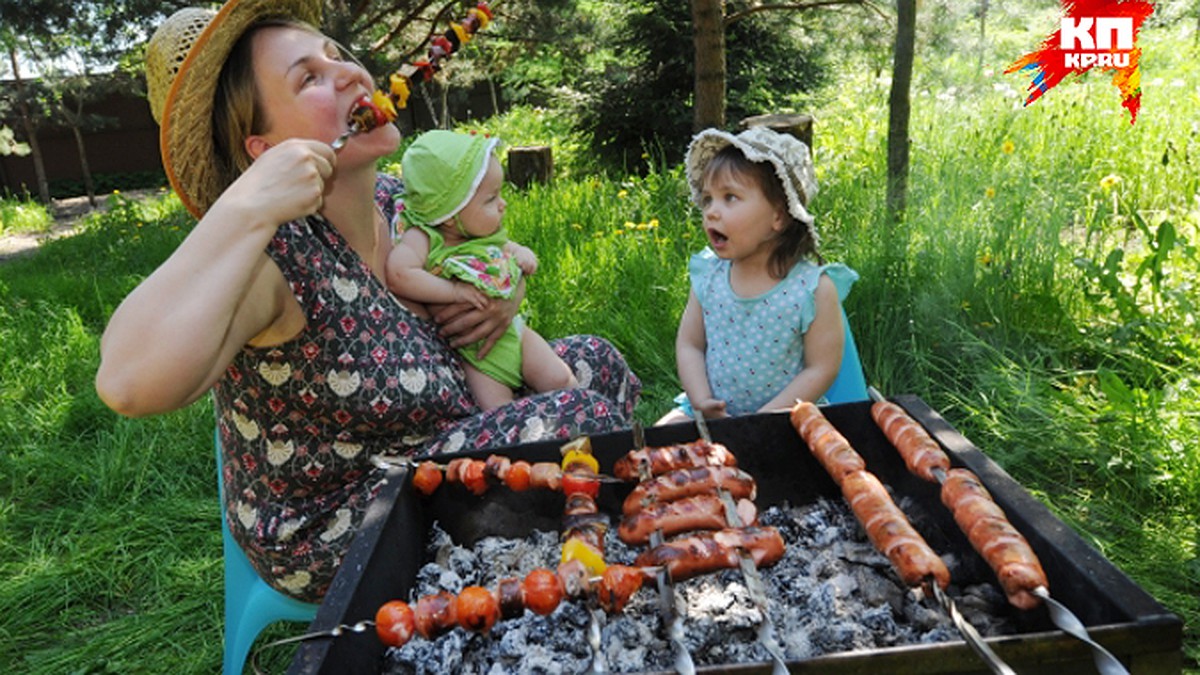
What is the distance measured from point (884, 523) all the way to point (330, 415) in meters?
1.21

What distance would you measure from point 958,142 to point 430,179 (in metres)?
4.22

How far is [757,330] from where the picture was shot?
8.86 feet

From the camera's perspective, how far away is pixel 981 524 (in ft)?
Result: 4.77

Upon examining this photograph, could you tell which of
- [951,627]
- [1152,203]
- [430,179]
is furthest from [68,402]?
[1152,203]

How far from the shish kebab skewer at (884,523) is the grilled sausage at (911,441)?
3.5 inches

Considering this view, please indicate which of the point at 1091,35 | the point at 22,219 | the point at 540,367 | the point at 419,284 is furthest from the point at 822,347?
the point at 22,219

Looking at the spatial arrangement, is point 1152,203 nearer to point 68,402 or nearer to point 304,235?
point 304,235

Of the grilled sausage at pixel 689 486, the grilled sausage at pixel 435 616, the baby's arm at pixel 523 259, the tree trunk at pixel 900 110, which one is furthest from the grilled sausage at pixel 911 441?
the tree trunk at pixel 900 110

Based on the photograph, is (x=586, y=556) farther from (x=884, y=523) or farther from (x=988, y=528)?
(x=988, y=528)

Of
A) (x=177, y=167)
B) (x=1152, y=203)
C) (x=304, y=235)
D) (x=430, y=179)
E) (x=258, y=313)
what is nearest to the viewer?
(x=258, y=313)

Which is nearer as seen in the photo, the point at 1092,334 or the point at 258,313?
the point at 258,313

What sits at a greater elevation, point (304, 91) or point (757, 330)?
point (304, 91)

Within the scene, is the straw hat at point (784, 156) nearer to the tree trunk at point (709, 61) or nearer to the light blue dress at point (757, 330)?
the light blue dress at point (757, 330)

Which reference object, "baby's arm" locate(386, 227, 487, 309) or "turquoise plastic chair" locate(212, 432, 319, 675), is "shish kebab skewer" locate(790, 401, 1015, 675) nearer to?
"baby's arm" locate(386, 227, 487, 309)
